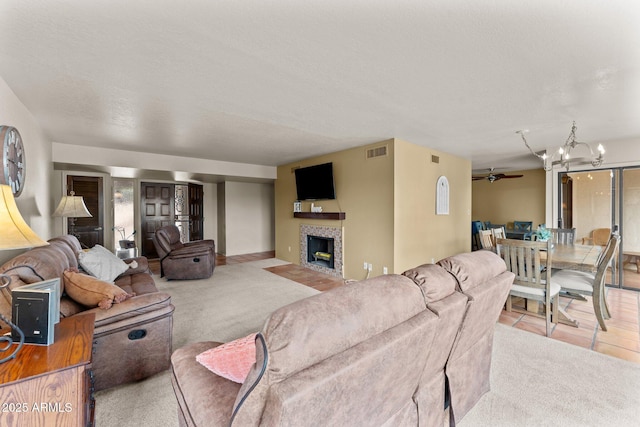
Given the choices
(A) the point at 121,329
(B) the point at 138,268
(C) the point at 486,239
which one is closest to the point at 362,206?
(C) the point at 486,239

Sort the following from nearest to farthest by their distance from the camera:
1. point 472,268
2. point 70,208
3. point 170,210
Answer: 1. point 472,268
2. point 70,208
3. point 170,210

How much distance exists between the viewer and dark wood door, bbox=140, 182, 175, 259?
6672mm

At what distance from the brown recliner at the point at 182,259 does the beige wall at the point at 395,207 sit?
2212mm

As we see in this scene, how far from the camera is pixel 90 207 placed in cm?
549

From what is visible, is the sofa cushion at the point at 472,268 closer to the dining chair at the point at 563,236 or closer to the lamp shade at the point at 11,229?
the lamp shade at the point at 11,229

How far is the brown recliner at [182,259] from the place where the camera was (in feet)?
15.7

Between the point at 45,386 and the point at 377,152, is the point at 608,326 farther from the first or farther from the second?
the point at 45,386

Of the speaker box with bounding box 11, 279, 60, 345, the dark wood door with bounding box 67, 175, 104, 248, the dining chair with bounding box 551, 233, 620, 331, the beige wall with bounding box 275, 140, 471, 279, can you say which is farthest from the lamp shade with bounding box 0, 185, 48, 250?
the dark wood door with bounding box 67, 175, 104, 248

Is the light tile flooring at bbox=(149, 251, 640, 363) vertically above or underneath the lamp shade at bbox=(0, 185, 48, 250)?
underneath

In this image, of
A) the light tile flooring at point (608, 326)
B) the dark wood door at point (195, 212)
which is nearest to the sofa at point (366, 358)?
the light tile flooring at point (608, 326)

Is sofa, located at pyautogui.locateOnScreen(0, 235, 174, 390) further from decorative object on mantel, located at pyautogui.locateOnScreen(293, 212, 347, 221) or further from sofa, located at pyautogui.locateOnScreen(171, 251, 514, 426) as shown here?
decorative object on mantel, located at pyautogui.locateOnScreen(293, 212, 347, 221)

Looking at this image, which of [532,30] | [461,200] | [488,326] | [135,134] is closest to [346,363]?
[488,326]

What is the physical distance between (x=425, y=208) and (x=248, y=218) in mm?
4873

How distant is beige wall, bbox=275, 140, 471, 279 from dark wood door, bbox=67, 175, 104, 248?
167 inches
